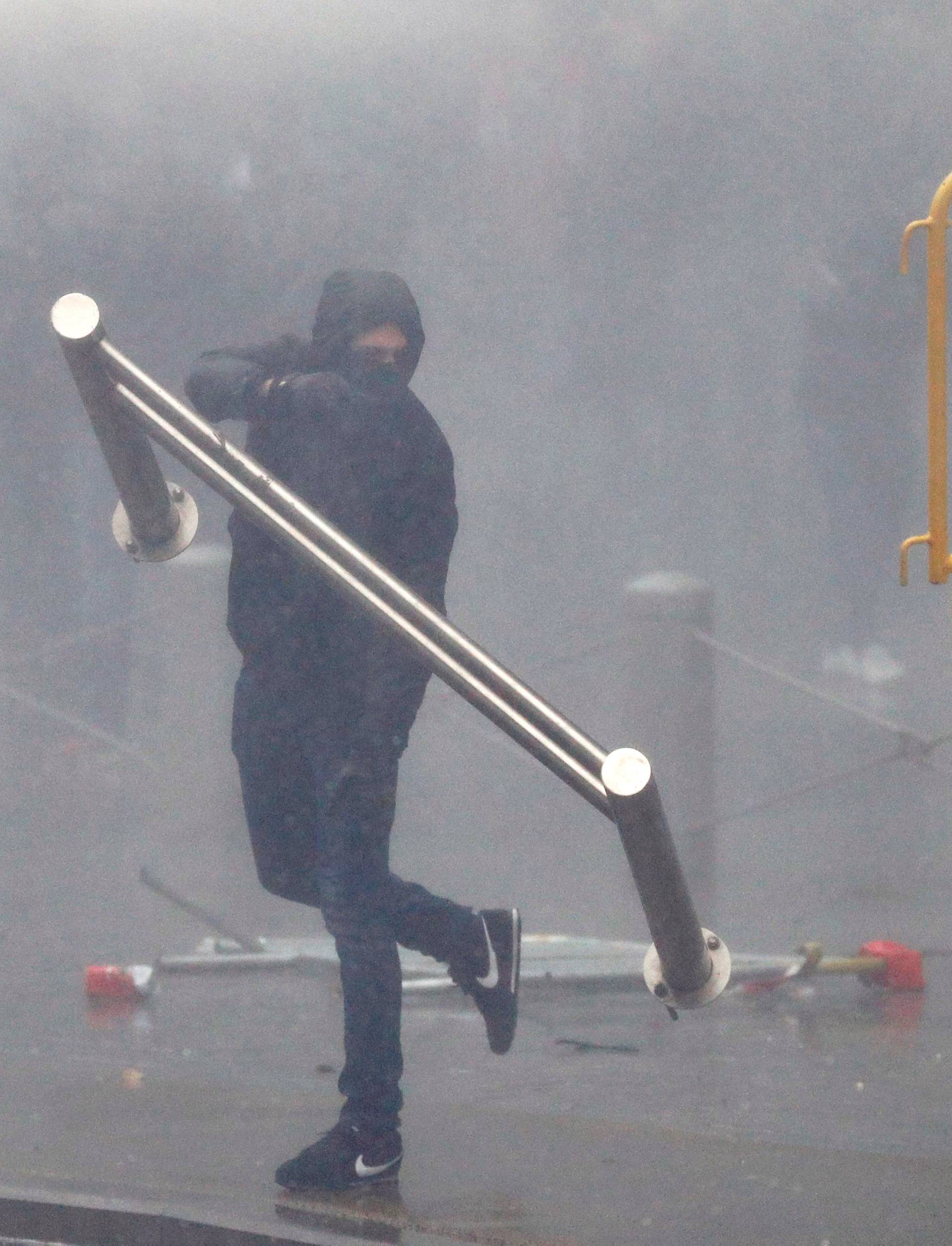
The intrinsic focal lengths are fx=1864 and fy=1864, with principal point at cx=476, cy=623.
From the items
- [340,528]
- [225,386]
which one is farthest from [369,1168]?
[225,386]

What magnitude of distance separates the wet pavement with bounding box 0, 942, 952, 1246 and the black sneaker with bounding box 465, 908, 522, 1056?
18 centimetres

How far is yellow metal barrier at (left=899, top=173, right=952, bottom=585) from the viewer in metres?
3.44

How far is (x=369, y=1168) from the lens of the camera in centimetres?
299

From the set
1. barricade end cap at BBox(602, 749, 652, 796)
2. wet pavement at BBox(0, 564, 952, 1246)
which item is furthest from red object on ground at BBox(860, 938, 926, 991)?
barricade end cap at BBox(602, 749, 652, 796)

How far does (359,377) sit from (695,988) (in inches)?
49.3

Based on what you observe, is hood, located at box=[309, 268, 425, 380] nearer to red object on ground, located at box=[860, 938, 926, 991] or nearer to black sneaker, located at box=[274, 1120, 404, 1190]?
black sneaker, located at box=[274, 1120, 404, 1190]

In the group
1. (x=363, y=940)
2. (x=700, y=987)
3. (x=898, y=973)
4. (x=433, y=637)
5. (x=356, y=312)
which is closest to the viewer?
(x=700, y=987)

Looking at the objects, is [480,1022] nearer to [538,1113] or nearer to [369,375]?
[538,1113]

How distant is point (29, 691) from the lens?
9.11 m

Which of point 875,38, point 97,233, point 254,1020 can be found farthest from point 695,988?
point 97,233

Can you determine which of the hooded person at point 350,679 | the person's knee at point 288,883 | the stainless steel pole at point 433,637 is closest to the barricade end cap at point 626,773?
the stainless steel pole at point 433,637

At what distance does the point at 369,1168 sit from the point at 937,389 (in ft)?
5.81

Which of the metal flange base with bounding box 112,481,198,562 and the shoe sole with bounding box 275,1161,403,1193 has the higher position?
the metal flange base with bounding box 112,481,198,562

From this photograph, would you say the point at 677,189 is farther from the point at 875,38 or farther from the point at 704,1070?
the point at 704,1070
